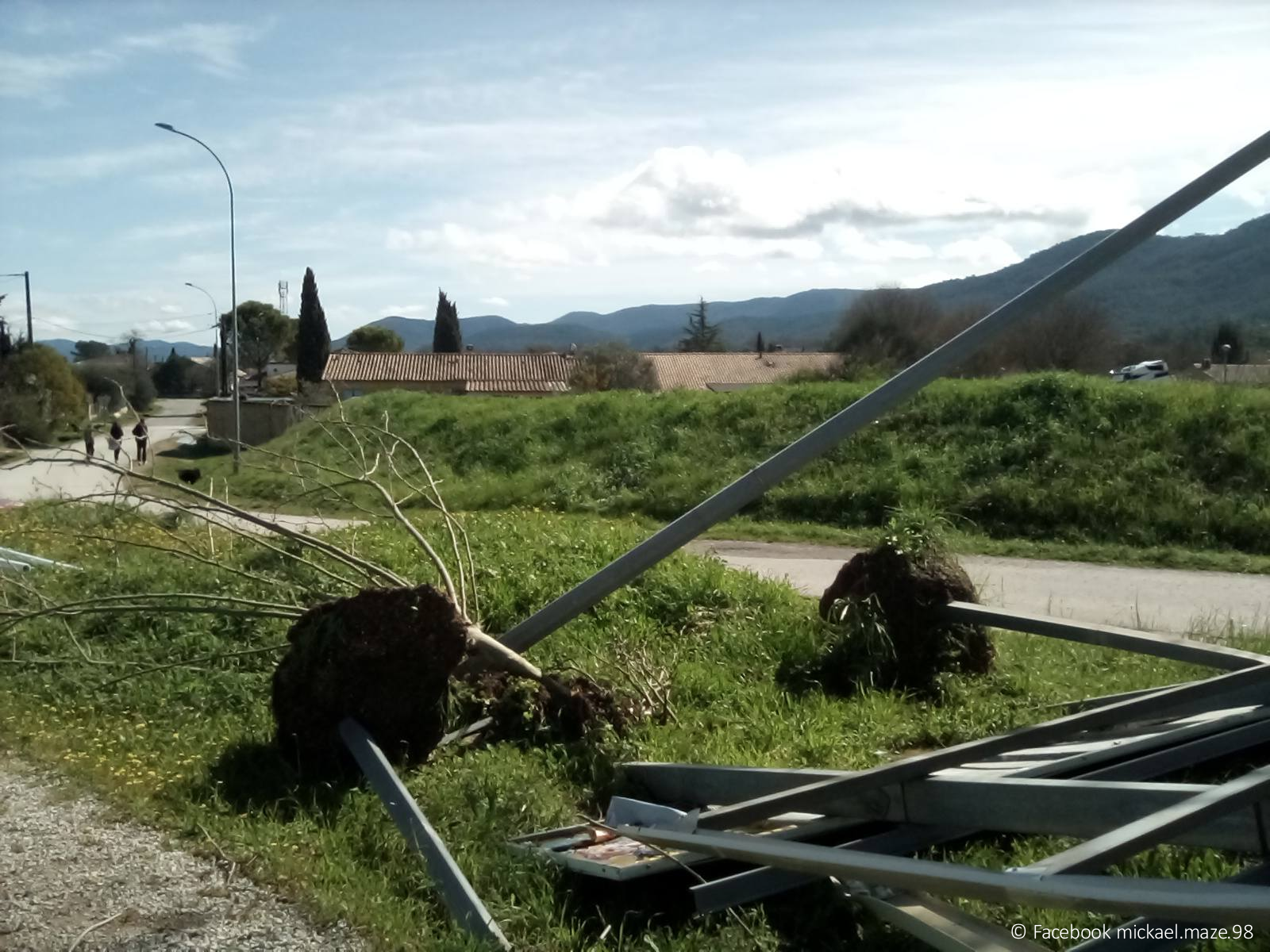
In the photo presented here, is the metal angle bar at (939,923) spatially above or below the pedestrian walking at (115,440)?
below

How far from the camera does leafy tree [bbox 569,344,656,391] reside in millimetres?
42375

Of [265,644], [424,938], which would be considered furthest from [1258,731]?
[265,644]

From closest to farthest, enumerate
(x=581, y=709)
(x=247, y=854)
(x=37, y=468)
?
(x=247, y=854) < (x=581, y=709) < (x=37, y=468)

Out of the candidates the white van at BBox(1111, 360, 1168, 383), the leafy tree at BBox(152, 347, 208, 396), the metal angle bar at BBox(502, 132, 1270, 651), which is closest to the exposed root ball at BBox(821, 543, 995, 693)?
the metal angle bar at BBox(502, 132, 1270, 651)

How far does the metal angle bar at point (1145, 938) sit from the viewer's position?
3115 millimetres

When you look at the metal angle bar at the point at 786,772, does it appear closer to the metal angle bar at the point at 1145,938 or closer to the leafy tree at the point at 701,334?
the metal angle bar at the point at 1145,938

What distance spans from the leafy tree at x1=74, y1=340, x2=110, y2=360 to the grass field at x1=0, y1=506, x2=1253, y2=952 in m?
67.7

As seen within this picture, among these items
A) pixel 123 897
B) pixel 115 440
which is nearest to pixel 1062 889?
pixel 123 897

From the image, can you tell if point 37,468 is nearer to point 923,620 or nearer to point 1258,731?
point 923,620

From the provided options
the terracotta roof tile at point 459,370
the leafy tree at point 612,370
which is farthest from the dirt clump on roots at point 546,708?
the terracotta roof tile at point 459,370

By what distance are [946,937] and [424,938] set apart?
1.64 meters

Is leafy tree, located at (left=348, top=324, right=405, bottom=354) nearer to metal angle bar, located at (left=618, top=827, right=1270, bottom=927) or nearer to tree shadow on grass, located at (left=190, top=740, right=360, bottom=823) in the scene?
tree shadow on grass, located at (left=190, top=740, right=360, bottom=823)

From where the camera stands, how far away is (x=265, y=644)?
7.77 m

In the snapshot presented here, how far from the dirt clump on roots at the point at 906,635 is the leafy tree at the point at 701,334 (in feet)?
265
